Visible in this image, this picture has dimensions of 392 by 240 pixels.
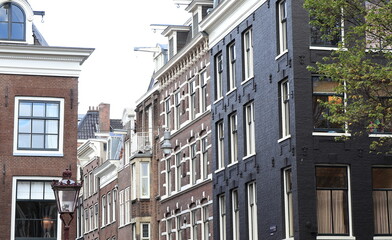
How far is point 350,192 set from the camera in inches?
1339

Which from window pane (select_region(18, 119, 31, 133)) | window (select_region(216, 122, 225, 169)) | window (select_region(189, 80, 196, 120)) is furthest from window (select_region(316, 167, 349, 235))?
window (select_region(189, 80, 196, 120))

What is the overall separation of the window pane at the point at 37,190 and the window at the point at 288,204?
8788 mm

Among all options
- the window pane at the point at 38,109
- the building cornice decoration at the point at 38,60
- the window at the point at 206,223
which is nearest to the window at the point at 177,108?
the window at the point at 206,223

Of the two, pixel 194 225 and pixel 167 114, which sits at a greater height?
pixel 167 114

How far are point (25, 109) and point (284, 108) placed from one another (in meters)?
9.51

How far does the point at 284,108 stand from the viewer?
35.4 m

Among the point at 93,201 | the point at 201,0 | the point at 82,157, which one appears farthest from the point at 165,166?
the point at 82,157

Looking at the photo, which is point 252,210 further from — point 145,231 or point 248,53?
point 145,231

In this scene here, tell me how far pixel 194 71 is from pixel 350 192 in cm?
1487

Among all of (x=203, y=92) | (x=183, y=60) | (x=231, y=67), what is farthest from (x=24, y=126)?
(x=183, y=60)

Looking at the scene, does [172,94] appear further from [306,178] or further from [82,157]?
[82,157]

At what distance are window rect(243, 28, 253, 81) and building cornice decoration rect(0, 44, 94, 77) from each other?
6.79 metres

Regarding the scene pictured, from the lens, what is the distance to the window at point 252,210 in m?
38.1

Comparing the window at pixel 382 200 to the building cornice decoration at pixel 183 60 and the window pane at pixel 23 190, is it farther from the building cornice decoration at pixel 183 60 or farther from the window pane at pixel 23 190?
the building cornice decoration at pixel 183 60
